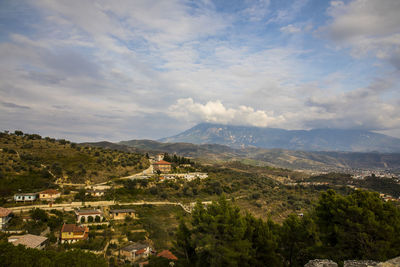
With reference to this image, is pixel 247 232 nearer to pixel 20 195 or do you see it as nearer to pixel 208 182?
pixel 20 195

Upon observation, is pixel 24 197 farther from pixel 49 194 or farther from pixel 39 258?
pixel 39 258

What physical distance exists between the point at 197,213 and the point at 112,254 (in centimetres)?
1791

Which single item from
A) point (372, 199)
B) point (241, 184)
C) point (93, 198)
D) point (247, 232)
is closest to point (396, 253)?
point (372, 199)

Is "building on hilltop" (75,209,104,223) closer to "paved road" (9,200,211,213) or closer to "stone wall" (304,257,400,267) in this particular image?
"paved road" (9,200,211,213)

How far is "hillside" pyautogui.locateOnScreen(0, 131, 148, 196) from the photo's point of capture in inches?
1727

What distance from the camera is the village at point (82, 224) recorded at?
93.5 ft

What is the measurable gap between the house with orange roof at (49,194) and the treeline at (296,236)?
107ft

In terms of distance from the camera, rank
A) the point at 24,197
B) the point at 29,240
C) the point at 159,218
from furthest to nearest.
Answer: the point at 159,218, the point at 24,197, the point at 29,240

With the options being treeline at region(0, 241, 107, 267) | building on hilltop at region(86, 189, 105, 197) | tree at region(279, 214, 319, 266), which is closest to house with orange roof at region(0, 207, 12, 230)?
building on hilltop at region(86, 189, 105, 197)

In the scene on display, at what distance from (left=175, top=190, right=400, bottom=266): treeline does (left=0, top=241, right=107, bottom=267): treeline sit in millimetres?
7002

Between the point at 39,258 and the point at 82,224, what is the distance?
20101mm

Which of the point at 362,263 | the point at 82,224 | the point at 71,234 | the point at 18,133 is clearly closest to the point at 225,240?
the point at 362,263

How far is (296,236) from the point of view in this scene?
1947 centimetres

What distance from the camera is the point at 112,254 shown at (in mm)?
28938
